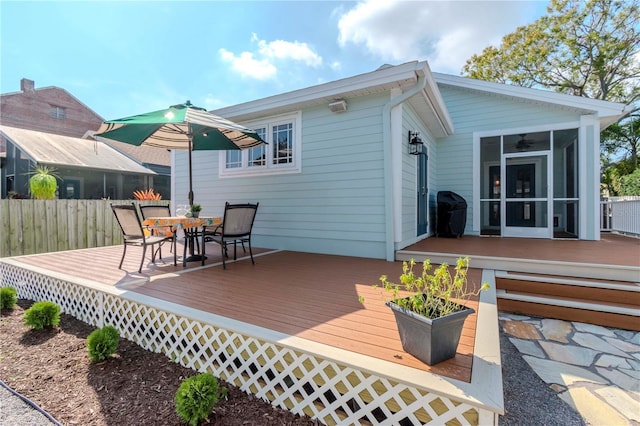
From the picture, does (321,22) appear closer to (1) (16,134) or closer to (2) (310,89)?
(2) (310,89)

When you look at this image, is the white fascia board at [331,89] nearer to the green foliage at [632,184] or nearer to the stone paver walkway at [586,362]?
the stone paver walkway at [586,362]

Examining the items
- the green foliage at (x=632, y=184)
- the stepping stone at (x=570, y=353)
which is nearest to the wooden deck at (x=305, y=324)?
the stepping stone at (x=570, y=353)

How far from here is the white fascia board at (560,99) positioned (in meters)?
5.72

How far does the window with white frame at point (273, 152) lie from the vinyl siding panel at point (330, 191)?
0.48 feet

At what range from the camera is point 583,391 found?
2.10m

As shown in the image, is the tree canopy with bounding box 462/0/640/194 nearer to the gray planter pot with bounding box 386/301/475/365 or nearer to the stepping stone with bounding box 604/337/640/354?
the stepping stone with bounding box 604/337/640/354

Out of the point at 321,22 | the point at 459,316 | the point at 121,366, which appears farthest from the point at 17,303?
the point at 321,22

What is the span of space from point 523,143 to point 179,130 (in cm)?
747

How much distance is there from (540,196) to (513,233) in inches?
40.4

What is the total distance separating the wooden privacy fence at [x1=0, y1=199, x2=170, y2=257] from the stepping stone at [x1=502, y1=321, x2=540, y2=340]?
860cm

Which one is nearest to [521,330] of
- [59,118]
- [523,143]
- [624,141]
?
[523,143]

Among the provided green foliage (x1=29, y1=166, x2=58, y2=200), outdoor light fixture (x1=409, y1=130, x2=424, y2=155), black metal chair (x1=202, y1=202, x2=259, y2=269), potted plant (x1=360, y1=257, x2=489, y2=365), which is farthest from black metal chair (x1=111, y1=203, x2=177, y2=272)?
green foliage (x1=29, y1=166, x2=58, y2=200)

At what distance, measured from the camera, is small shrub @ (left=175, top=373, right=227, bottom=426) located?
1.70 m

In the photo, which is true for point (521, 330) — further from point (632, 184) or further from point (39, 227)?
point (632, 184)
